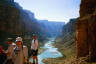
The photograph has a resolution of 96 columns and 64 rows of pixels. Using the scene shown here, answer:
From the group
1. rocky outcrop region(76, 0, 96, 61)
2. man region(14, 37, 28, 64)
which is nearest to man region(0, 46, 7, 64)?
man region(14, 37, 28, 64)

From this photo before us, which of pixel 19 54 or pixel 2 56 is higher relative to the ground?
pixel 19 54

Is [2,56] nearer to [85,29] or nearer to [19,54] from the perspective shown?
[19,54]

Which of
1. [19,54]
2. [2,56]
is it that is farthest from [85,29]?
[19,54]

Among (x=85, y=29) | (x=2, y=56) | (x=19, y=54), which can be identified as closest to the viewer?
(x=19, y=54)

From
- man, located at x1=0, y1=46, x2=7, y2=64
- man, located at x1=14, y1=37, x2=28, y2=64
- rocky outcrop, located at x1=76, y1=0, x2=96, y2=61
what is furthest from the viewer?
rocky outcrop, located at x1=76, y1=0, x2=96, y2=61

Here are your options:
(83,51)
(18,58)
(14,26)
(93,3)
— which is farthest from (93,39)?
(14,26)

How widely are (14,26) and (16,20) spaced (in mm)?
5054

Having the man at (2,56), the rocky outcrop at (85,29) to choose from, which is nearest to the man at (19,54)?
the man at (2,56)

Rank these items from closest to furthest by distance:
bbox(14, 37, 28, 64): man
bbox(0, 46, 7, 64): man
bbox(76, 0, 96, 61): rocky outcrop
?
bbox(14, 37, 28, 64): man
bbox(0, 46, 7, 64): man
bbox(76, 0, 96, 61): rocky outcrop

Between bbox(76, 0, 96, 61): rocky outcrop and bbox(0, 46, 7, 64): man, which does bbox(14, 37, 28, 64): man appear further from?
bbox(76, 0, 96, 61): rocky outcrop

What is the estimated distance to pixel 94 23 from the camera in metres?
21.6

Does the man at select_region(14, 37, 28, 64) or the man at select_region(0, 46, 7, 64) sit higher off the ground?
the man at select_region(14, 37, 28, 64)

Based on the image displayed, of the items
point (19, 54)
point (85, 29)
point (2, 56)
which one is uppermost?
point (85, 29)

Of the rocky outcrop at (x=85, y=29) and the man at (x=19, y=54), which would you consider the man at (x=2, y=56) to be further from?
the rocky outcrop at (x=85, y=29)
